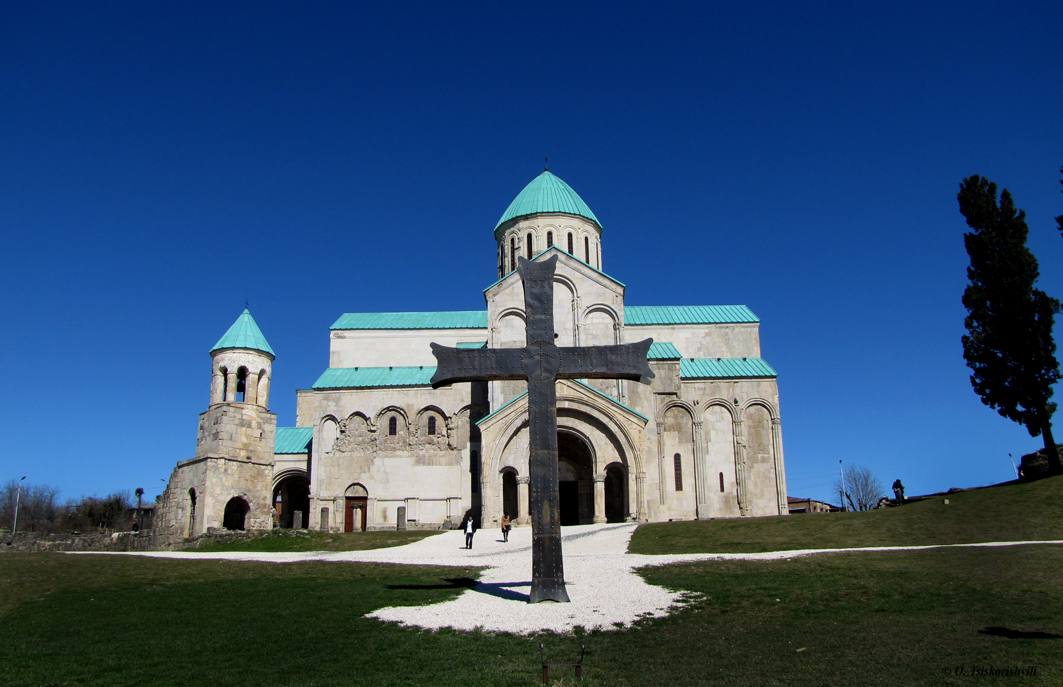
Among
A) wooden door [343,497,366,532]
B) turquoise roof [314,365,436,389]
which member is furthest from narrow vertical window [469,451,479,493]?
wooden door [343,497,366,532]

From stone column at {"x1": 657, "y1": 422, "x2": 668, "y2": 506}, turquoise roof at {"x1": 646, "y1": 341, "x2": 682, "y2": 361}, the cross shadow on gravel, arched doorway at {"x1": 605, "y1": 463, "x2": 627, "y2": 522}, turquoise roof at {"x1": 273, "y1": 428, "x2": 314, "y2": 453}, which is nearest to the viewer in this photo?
the cross shadow on gravel

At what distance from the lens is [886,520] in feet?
76.0

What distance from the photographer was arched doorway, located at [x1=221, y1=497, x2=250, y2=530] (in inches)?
1374

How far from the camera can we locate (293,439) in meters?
38.2

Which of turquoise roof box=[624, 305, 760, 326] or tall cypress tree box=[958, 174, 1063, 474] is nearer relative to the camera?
tall cypress tree box=[958, 174, 1063, 474]

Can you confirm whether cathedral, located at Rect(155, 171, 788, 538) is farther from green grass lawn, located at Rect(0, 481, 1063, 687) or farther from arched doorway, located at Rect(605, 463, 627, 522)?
green grass lawn, located at Rect(0, 481, 1063, 687)

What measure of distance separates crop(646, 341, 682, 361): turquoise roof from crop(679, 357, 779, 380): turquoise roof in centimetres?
84

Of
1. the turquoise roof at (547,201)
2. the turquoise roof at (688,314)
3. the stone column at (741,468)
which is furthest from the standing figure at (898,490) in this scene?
the turquoise roof at (547,201)

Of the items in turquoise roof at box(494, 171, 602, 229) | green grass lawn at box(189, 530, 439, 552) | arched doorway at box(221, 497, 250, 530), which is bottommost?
green grass lawn at box(189, 530, 439, 552)

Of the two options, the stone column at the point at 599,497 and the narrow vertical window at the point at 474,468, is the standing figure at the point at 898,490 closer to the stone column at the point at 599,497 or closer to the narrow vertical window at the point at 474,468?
the stone column at the point at 599,497

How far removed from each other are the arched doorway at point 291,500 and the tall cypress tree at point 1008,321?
29.6 meters

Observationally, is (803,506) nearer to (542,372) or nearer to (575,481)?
(575,481)

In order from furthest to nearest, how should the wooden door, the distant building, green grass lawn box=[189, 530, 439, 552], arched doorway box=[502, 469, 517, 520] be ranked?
1. the distant building
2. the wooden door
3. arched doorway box=[502, 469, 517, 520]
4. green grass lawn box=[189, 530, 439, 552]

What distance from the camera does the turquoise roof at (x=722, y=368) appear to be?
122 ft
